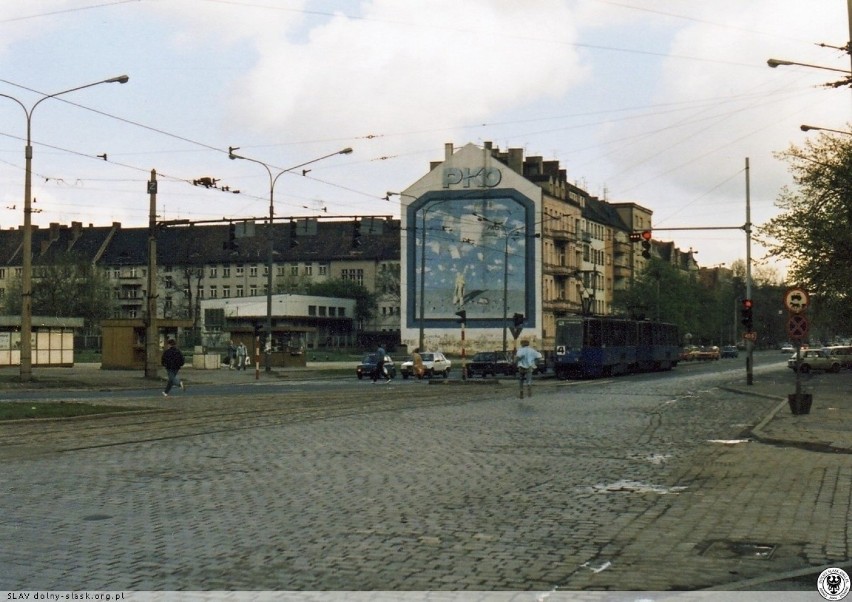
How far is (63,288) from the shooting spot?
337 ft

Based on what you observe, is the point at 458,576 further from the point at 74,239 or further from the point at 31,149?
the point at 74,239

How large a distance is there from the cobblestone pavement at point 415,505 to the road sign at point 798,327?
3.19m

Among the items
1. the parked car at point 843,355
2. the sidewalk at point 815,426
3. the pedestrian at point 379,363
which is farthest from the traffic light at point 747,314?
the parked car at point 843,355

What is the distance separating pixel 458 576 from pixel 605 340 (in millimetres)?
51835

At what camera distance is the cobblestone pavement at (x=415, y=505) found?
8.02 metres

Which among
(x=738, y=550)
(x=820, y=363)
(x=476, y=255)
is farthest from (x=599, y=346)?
(x=738, y=550)

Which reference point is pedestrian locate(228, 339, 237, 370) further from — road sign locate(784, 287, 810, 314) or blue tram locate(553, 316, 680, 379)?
road sign locate(784, 287, 810, 314)

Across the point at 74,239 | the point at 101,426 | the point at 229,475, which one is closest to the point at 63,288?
the point at 74,239

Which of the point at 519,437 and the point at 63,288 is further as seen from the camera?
the point at 63,288

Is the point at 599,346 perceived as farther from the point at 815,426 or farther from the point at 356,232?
the point at 815,426

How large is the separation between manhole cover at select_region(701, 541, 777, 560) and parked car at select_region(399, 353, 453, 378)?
171 ft

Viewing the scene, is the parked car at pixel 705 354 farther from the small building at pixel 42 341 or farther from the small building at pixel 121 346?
the small building at pixel 42 341

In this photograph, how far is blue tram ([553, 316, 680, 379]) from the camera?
57.0m

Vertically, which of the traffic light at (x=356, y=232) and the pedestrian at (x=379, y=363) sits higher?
the traffic light at (x=356, y=232)
